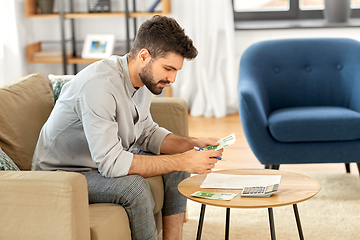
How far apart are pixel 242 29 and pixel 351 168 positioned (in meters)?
1.97

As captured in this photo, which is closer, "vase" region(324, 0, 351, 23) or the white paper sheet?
the white paper sheet

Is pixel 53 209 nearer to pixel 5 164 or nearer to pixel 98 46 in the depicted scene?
pixel 5 164

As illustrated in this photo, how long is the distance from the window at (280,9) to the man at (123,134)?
3.14 meters

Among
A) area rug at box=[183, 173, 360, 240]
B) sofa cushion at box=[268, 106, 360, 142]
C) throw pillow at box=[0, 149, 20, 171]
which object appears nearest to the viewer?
throw pillow at box=[0, 149, 20, 171]

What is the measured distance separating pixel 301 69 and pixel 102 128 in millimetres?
1840

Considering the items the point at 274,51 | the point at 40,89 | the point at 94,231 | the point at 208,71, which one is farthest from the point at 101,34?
the point at 94,231

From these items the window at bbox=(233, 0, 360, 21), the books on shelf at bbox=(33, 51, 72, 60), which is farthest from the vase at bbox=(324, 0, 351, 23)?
the books on shelf at bbox=(33, 51, 72, 60)

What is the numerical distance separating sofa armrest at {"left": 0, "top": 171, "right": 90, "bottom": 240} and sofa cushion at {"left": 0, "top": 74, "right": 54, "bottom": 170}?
0.56 meters

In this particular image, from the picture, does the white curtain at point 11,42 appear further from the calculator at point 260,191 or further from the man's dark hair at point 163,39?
the calculator at point 260,191

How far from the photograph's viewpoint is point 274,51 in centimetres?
302

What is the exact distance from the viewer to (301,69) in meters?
3.03

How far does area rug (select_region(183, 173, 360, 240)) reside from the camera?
2.11 meters

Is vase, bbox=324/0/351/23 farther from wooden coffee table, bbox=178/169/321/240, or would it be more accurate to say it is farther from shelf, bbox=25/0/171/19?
wooden coffee table, bbox=178/169/321/240

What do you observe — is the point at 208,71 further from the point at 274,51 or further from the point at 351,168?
the point at 351,168
